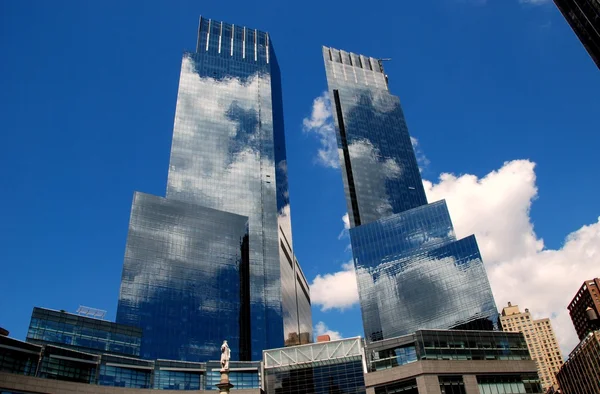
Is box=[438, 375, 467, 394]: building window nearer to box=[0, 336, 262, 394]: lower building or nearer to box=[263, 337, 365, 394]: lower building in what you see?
box=[263, 337, 365, 394]: lower building

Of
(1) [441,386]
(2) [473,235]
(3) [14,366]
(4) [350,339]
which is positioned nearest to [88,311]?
(3) [14,366]

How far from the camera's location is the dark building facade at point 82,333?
12219 centimetres

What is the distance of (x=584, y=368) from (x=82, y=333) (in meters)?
139

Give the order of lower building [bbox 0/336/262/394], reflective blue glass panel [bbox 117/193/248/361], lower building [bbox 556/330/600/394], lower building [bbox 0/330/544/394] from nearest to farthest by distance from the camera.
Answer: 1. lower building [bbox 0/336/262/394]
2. lower building [bbox 0/330/544/394]
3. lower building [bbox 556/330/600/394]
4. reflective blue glass panel [bbox 117/193/248/361]

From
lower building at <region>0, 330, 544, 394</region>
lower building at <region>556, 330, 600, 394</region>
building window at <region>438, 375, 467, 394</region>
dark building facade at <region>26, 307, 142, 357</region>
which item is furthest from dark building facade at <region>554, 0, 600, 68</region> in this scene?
dark building facade at <region>26, 307, 142, 357</region>

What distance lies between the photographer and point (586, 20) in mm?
111500

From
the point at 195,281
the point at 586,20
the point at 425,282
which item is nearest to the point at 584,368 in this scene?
the point at 425,282

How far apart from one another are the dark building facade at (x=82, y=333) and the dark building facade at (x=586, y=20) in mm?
128178

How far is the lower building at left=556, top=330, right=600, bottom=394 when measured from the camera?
14112 cm

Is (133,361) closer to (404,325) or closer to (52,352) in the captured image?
(52,352)

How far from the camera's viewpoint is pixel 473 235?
18025 centimetres

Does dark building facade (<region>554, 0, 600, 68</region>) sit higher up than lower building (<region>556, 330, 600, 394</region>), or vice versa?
dark building facade (<region>554, 0, 600, 68</region>)

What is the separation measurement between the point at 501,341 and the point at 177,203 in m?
116

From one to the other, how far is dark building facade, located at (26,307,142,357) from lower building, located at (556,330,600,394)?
120350 millimetres
